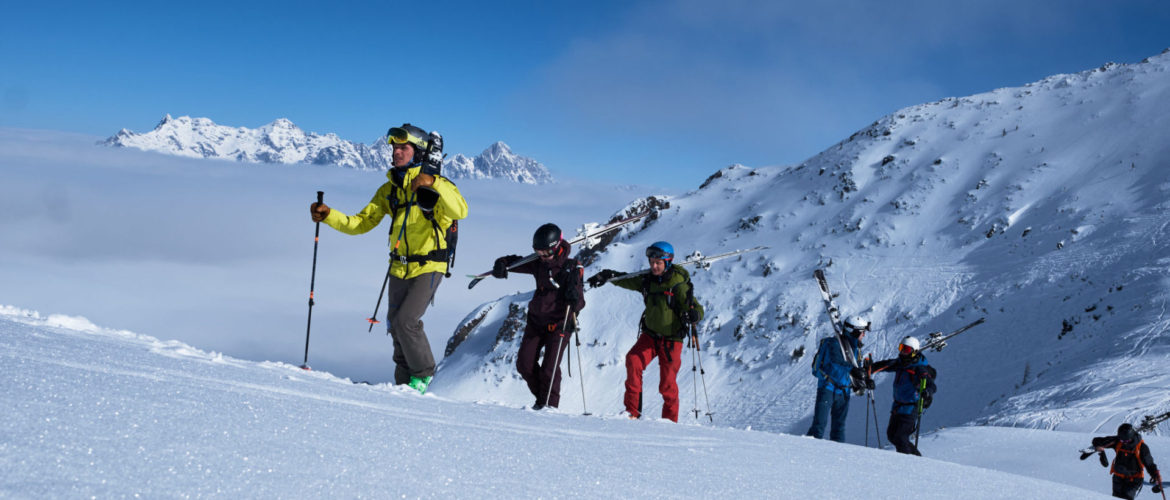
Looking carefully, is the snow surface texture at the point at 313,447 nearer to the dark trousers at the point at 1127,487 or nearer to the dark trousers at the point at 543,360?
the dark trousers at the point at 543,360

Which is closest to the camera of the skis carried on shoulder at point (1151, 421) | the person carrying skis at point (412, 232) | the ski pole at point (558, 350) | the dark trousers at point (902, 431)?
the person carrying skis at point (412, 232)

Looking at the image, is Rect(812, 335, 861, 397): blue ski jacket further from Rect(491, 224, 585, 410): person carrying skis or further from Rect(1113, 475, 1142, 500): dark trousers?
Rect(491, 224, 585, 410): person carrying skis

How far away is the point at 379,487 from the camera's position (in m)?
2.08

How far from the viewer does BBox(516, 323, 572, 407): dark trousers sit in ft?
25.5

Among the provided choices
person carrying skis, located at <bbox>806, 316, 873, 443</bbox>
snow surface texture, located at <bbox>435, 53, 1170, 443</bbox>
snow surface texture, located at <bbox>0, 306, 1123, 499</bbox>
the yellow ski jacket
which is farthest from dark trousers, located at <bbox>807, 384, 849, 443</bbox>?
the yellow ski jacket

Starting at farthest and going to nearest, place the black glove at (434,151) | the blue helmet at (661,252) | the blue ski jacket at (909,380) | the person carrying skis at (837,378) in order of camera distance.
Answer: the person carrying skis at (837,378) < the blue ski jacket at (909,380) < the blue helmet at (661,252) < the black glove at (434,151)

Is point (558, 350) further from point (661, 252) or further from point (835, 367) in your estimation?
point (835, 367)

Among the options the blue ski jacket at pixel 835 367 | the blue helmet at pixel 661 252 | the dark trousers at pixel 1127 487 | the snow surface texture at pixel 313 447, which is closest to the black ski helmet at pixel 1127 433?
the dark trousers at pixel 1127 487

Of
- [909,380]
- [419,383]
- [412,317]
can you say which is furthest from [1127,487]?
[412,317]

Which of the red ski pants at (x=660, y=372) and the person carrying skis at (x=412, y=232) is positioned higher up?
the person carrying skis at (x=412, y=232)

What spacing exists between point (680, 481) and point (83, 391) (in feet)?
7.42

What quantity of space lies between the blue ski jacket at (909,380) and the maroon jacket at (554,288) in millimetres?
5055

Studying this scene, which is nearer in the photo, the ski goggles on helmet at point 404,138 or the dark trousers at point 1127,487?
the ski goggles on helmet at point 404,138

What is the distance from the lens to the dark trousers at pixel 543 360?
778cm
